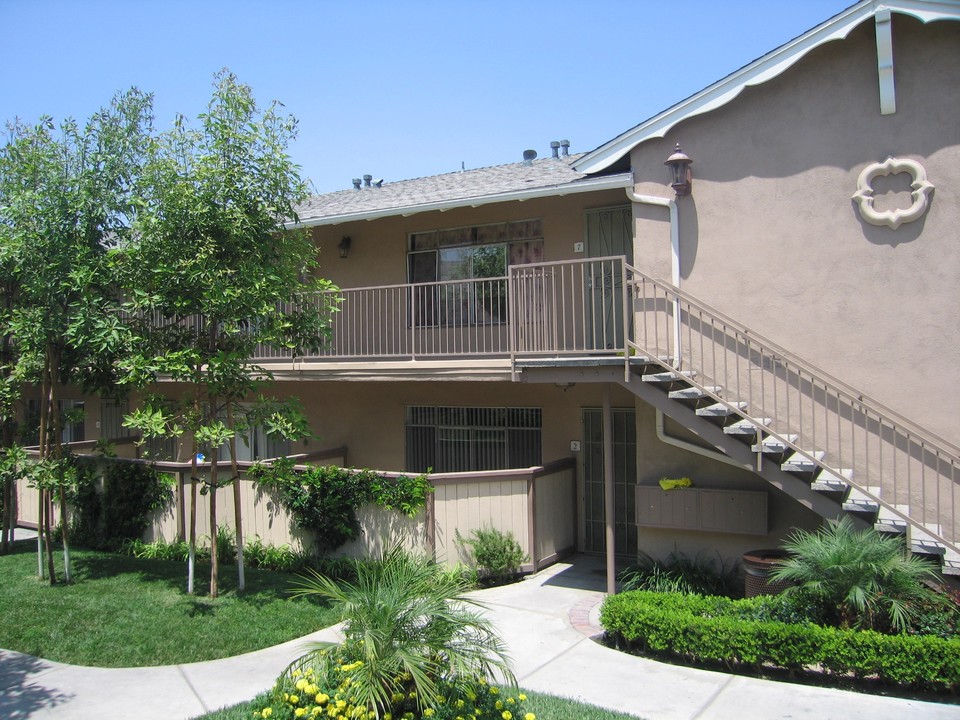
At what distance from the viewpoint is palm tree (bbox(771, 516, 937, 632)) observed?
6.50m

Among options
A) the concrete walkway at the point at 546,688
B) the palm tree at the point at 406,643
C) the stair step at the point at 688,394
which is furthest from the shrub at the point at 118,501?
the stair step at the point at 688,394

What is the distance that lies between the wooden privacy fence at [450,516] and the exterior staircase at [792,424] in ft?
8.17

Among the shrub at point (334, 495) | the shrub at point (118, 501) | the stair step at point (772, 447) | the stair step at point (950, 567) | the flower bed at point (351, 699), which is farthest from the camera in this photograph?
the shrub at point (118, 501)

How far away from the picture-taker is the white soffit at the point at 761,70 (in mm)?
8031

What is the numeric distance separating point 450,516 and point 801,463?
427 cm

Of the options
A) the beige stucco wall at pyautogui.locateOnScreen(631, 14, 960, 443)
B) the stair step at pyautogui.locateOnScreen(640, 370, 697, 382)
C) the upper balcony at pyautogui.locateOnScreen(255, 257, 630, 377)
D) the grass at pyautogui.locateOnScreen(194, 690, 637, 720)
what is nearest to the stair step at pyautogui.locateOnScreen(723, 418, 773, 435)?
the stair step at pyautogui.locateOnScreen(640, 370, 697, 382)

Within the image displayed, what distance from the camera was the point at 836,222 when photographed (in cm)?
870

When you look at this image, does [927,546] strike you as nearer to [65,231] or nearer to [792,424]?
[792,424]

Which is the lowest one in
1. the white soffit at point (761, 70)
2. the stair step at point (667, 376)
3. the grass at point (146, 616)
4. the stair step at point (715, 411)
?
the grass at point (146, 616)

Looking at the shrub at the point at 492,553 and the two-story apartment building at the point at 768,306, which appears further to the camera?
the shrub at the point at 492,553

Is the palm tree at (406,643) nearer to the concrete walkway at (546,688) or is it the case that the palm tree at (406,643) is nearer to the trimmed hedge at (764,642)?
the concrete walkway at (546,688)

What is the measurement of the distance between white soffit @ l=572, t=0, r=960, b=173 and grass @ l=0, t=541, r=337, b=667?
6461 mm

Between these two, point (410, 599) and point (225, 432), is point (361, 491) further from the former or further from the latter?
point (410, 599)

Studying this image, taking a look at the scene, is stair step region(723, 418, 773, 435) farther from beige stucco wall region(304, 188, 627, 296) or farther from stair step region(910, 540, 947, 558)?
beige stucco wall region(304, 188, 627, 296)
